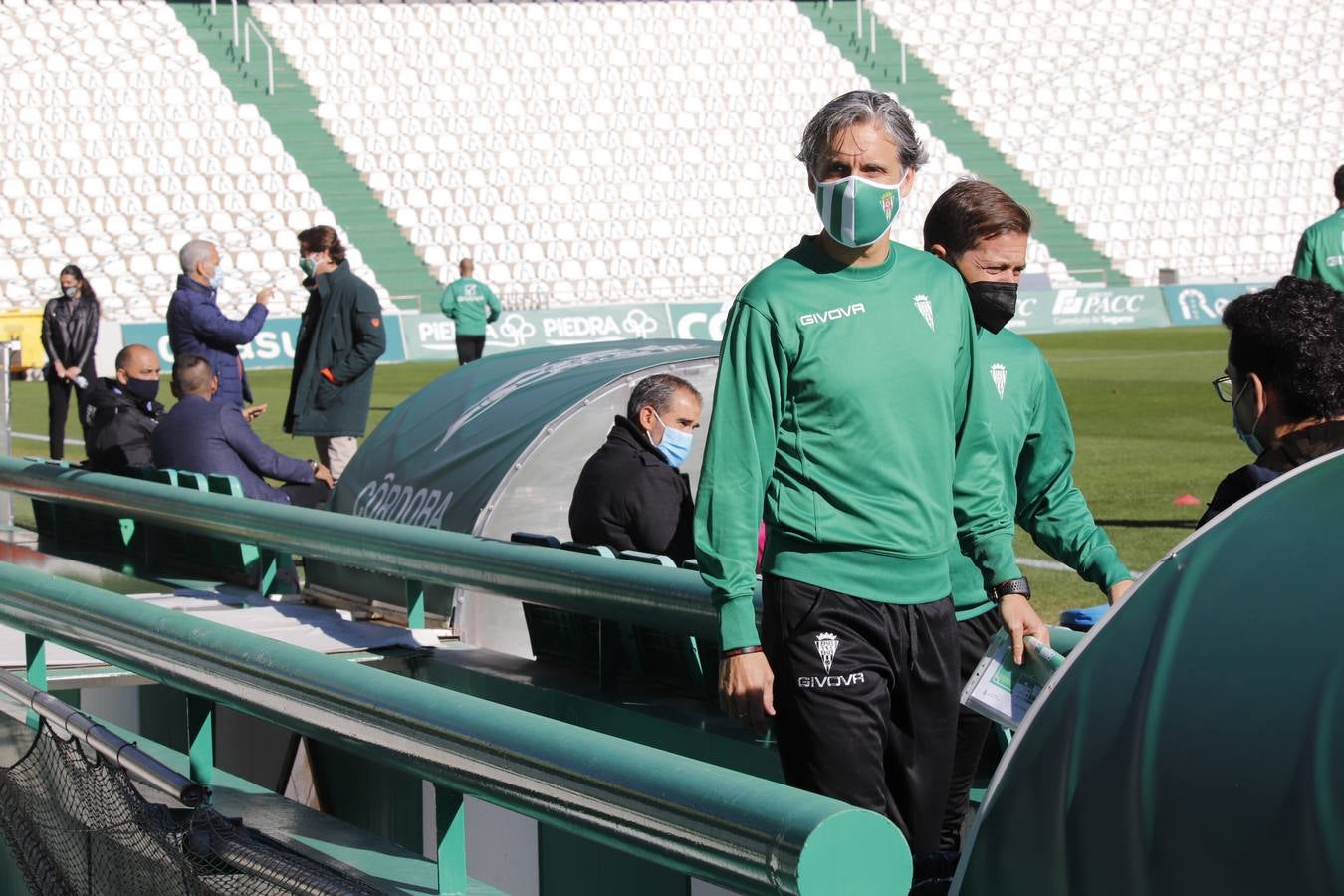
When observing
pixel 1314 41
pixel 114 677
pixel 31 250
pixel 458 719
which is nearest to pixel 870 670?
pixel 458 719

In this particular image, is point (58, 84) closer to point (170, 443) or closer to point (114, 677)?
point (170, 443)

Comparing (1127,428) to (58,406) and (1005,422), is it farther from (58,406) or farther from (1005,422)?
(1005,422)

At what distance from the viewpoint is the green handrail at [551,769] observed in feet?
5.09

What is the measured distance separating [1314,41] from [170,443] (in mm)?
42137

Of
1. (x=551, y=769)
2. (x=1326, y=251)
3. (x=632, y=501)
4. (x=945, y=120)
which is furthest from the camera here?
(x=945, y=120)

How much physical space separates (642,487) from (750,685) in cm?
298

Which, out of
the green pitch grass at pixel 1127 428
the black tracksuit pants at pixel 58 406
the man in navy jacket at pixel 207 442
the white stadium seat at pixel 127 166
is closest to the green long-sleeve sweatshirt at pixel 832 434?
the green pitch grass at pixel 1127 428

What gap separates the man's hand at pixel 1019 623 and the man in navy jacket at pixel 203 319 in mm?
6793

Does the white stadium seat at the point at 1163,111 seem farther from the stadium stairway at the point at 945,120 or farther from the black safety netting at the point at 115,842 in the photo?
the black safety netting at the point at 115,842

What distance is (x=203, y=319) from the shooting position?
9.24m

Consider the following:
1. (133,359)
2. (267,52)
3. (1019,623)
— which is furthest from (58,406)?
(267,52)

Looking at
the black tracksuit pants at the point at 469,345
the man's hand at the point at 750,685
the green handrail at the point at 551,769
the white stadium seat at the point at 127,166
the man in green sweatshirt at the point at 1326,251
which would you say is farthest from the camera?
the white stadium seat at the point at 127,166

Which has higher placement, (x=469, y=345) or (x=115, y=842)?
(x=115, y=842)

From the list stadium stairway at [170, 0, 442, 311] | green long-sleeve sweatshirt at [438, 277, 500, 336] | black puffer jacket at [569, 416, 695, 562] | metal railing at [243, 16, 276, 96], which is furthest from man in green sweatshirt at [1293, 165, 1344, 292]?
metal railing at [243, 16, 276, 96]
